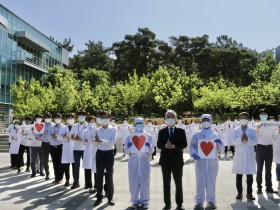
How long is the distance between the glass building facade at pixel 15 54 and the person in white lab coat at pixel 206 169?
37.4 meters

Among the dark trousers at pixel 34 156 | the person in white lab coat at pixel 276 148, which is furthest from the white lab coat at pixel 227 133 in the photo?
the dark trousers at pixel 34 156

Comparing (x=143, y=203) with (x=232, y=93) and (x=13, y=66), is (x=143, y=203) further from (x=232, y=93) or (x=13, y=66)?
(x=13, y=66)

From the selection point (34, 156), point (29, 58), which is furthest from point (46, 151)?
point (29, 58)

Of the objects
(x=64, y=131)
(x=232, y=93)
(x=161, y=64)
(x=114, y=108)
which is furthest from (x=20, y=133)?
(x=161, y=64)

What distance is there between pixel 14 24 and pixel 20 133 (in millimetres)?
34018

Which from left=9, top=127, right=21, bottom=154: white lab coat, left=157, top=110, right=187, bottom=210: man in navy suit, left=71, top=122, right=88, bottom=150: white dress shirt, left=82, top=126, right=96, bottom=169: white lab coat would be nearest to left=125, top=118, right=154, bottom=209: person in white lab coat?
left=157, top=110, right=187, bottom=210: man in navy suit

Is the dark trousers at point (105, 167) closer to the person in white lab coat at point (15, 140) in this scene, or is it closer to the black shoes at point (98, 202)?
the black shoes at point (98, 202)

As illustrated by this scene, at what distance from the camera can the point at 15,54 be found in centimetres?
4622

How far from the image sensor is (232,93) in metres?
42.5

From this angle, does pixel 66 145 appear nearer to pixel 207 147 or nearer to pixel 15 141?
pixel 207 147

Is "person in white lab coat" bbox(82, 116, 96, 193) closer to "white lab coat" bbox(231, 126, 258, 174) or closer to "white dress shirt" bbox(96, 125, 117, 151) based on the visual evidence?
"white dress shirt" bbox(96, 125, 117, 151)

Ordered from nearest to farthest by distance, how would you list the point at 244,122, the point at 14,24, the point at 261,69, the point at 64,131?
the point at 244,122, the point at 64,131, the point at 14,24, the point at 261,69

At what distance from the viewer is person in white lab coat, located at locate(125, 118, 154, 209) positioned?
27.0ft

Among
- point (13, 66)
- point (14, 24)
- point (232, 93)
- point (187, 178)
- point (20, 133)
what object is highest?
point (14, 24)
